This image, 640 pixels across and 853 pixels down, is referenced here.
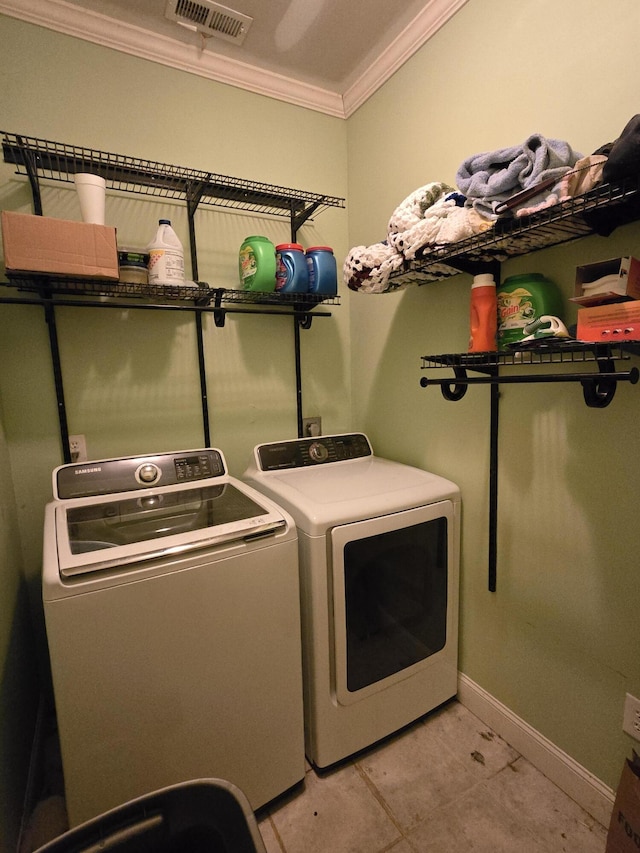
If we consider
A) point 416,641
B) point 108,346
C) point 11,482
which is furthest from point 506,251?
point 11,482

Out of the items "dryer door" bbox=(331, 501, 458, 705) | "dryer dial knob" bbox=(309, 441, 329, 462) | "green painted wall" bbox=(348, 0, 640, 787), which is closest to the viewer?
"green painted wall" bbox=(348, 0, 640, 787)

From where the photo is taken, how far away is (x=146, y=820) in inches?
32.9

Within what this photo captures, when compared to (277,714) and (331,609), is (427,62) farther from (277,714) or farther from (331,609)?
(277,714)

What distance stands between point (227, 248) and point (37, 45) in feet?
2.94

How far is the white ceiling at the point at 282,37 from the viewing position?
1475 mm

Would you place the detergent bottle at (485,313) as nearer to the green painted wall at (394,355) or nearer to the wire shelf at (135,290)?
the green painted wall at (394,355)

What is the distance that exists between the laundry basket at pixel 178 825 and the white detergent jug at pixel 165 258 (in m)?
1.44

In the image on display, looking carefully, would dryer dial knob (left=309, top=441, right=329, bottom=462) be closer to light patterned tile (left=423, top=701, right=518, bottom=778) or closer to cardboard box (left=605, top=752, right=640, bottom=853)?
light patterned tile (left=423, top=701, right=518, bottom=778)

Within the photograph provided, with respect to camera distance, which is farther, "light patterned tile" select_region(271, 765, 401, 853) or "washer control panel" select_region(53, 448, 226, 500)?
"washer control panel" select_region(53, 448, 226, 500)

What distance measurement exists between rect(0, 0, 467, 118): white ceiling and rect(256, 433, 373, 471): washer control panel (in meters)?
1.61

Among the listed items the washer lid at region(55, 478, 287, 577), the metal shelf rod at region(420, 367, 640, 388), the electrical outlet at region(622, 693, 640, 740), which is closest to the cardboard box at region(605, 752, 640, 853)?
the electrical outlet at region(622, 693, 640, 740)

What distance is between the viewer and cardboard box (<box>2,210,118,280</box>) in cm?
120

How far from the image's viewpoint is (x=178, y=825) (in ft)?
2.81

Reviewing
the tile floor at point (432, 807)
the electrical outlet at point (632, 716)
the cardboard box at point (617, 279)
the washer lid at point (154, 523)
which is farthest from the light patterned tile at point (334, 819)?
the cardboard box at point (617, 279)
